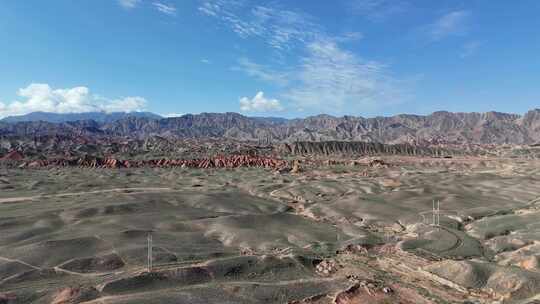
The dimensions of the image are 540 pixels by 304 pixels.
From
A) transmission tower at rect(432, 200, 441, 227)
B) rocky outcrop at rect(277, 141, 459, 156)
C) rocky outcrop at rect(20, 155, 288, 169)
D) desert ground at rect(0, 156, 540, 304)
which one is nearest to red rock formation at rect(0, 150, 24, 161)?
rocky outcrop at rect(20, 155, 288, 169)

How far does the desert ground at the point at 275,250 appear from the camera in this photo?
18281 mm

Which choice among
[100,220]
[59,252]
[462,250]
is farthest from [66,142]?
[462,250]

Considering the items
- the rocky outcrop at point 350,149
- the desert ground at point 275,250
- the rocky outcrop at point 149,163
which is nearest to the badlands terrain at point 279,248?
the desert ground at point 275,250

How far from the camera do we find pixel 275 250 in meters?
26.2

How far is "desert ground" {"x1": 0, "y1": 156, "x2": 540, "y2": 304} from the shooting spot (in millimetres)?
18281

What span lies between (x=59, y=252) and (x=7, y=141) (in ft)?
505

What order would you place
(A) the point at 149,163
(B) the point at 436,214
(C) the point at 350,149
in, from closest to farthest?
(B) the point at 436,214 → (A) the point at 149,163 → (C) the point at 350,149

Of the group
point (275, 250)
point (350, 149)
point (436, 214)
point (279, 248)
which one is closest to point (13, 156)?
point (279, 248)

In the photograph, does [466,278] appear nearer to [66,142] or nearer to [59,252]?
[59,252]

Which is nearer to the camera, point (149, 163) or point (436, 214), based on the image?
point (436, 214)

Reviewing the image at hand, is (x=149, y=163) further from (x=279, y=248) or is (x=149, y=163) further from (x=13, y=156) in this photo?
(x=279, y=248)

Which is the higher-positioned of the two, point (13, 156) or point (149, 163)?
point (13, 156)

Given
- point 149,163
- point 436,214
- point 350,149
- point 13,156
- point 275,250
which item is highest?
point 350,149

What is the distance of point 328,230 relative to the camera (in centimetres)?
3219
